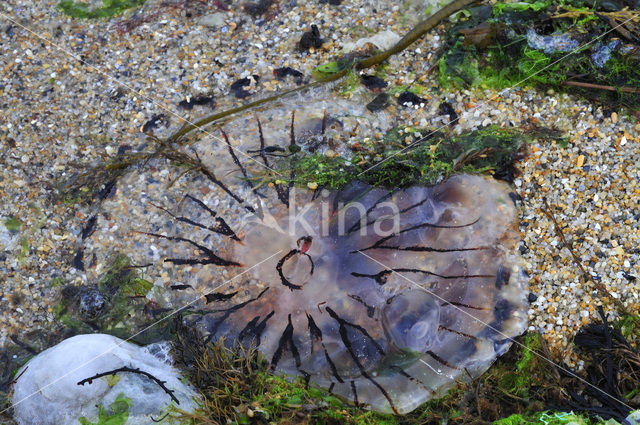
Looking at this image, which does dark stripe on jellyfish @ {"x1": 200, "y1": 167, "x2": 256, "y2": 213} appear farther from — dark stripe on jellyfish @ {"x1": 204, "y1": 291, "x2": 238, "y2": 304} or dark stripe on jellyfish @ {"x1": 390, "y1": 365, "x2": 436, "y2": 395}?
dark stripe on jellyfish @ {"x1": 390, "y1": 365, "x2": 436, "y2": 395}

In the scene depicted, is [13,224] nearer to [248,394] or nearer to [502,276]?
[248,394]

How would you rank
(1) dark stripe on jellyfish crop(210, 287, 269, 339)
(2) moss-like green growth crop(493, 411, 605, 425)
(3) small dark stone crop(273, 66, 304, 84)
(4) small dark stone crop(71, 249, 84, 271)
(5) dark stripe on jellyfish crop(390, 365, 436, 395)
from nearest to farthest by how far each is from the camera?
(2) moss-like green growth crop(493, 411, 605, 425) → (5) dark stripe on jellyfish crop(390, 365, 436, 395) → (1) dark stripe on jellyfish crop(210, 287, 269, 339) → (4) small dark stone crop(71, 249, 84, 271) → (3) small dark stone crop(273, 66, 304, 84)

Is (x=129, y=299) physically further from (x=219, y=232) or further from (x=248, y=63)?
(x=248, y=63)

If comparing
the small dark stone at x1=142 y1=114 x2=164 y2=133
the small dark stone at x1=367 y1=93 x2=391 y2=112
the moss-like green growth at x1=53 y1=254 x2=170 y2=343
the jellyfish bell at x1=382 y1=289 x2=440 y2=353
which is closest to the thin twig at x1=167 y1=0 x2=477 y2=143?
the small dark stone at x1=142 y1=114 x2=164 y2=133

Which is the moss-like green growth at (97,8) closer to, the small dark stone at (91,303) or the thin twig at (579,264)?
the small dark stone at (91,303)

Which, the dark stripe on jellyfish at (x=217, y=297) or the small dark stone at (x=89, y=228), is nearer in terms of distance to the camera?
the dark stripe on jellyfish at (x=217, y=297)

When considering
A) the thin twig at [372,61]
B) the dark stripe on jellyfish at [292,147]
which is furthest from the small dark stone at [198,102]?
the dark stripe on jellyfish at [292,147]
